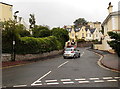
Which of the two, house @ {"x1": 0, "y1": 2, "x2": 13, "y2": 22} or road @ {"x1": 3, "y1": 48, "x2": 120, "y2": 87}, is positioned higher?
house @ {"x1": 0, "y1": 2, "x2": 13, "y2": 22}

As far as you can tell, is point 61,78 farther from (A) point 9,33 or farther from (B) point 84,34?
(B) point 84,34

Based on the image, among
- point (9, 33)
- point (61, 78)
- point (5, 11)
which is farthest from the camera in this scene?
point (5, 11)

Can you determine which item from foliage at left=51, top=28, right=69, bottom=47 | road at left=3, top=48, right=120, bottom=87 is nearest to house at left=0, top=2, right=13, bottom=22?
foliage at left=51, top=28, right=69, bottom=47

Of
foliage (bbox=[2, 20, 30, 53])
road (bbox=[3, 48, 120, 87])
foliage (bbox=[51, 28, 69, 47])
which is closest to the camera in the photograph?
road (bbox=[3, 48, 120, 87])

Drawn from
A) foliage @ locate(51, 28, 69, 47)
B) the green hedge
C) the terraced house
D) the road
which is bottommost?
the road

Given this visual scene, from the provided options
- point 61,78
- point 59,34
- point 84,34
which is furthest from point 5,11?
point 84,34

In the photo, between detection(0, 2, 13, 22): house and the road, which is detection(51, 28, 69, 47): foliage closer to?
detection(0, 2, 13, 22): house

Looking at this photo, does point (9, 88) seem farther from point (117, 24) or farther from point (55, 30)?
point (55, 30)

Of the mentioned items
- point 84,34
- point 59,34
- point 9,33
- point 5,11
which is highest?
point 5,11

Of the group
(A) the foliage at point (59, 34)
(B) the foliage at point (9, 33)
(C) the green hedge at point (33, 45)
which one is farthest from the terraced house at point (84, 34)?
(B) the foliage at point (9, 33)

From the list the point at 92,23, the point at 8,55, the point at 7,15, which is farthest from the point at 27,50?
the point at 92,23

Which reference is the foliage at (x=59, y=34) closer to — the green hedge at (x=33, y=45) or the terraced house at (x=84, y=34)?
the green hedge at (x=33, y=45)

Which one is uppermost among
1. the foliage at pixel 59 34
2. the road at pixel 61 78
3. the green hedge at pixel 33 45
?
the foliage at pixel 59 34

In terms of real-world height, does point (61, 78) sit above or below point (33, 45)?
below
